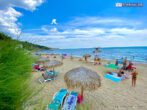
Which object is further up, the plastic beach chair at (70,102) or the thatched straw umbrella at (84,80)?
the thatched straw umbrella at (84,80)

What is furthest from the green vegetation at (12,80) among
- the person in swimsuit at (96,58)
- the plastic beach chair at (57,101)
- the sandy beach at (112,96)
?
the person in swimsuit at (96,58)

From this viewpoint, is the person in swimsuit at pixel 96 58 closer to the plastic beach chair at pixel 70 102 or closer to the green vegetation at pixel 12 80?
the plastic beach chair at pixel 70 102

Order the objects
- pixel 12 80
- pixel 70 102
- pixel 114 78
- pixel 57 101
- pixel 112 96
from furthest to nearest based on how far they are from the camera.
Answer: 1. pixel 114 78
2. pixel 112 96
3. pixel 57 101
4. pixel 70 102
5. pixel 12 80

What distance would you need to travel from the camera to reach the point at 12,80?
4.81 ft

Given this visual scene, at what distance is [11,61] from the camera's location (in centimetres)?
187

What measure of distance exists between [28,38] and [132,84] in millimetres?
10727

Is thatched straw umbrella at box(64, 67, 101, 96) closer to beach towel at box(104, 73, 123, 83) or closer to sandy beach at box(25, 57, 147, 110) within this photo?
sandy beach at box(25, 57, 147, 110)

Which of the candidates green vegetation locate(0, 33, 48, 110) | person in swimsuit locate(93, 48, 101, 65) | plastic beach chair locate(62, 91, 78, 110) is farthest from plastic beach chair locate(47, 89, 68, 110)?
person in swimsuit locate(93, 48, 101, 65)

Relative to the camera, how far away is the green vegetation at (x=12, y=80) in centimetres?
130

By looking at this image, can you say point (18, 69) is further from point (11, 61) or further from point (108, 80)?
point (108, 80)

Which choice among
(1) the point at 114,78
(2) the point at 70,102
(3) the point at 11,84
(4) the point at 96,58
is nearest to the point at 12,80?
(3) the point at 11,84

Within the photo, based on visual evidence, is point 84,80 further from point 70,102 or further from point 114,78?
point 114,78

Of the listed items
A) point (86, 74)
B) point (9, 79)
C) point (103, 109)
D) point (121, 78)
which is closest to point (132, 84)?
point (121, 78)

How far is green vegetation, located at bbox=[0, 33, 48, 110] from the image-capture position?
1.30 m
